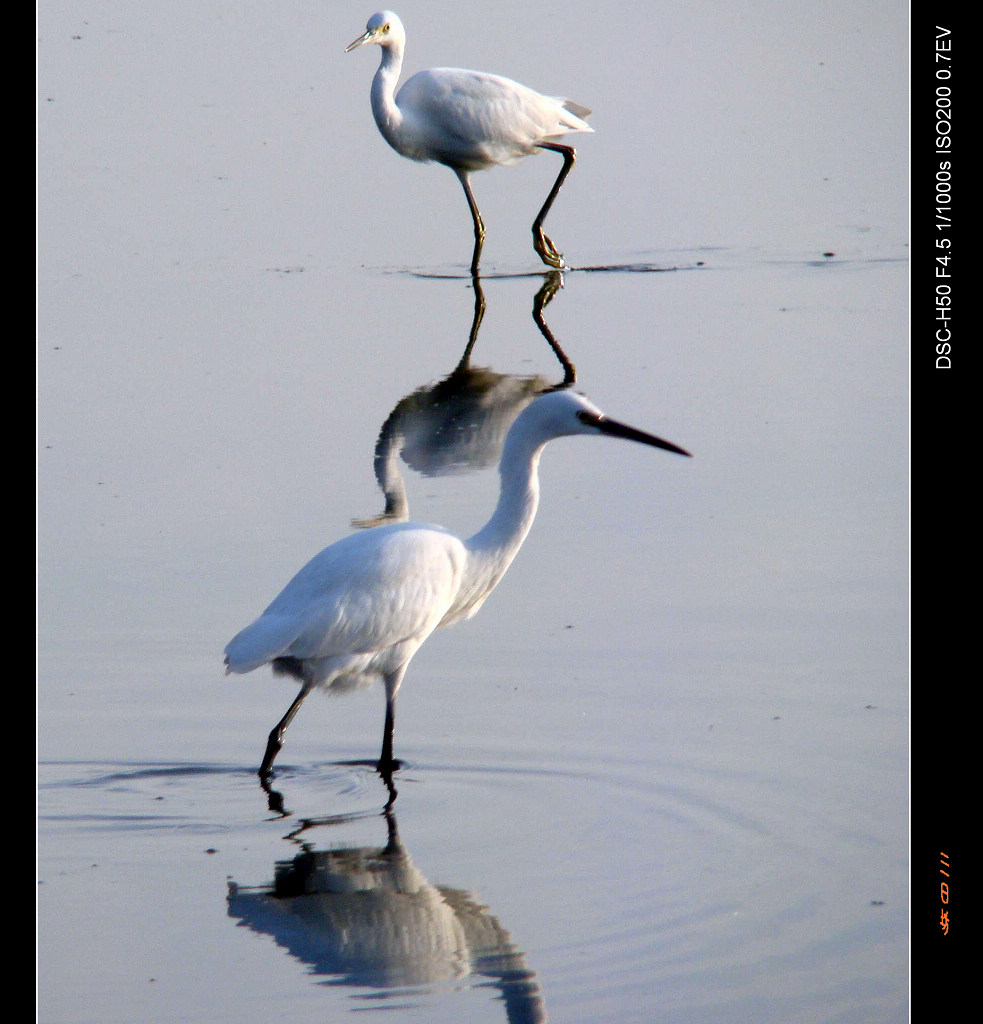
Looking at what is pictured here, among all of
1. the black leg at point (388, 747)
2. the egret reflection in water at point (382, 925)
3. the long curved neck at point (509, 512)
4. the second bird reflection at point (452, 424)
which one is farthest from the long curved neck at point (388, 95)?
the egret reflection in water at point (382, 925)

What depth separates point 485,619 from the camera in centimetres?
618

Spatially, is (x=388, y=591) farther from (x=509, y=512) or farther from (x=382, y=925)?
(x=382, y=925)

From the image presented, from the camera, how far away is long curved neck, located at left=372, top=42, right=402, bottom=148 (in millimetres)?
12508

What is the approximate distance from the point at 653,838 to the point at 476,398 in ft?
14.7

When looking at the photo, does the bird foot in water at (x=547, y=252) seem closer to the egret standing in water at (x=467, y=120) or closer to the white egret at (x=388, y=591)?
the egret standing in water at (x=467, y=120)

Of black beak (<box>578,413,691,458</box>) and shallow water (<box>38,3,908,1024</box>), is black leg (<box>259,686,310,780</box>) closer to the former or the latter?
shallow water (<box>38,3,908,1024</box>)

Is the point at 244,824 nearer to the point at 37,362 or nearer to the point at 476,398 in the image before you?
the point at 476,398

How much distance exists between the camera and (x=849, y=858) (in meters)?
4.44

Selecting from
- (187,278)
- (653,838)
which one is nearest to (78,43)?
(187,278)

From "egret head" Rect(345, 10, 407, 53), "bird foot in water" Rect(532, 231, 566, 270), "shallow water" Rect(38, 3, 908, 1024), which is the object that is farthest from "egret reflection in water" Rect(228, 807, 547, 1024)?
"egret head" Rect(345, 10, 407, 53)

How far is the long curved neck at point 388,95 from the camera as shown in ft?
41.0

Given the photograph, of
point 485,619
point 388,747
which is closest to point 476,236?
point 485,619

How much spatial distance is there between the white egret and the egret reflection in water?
1.90ft
